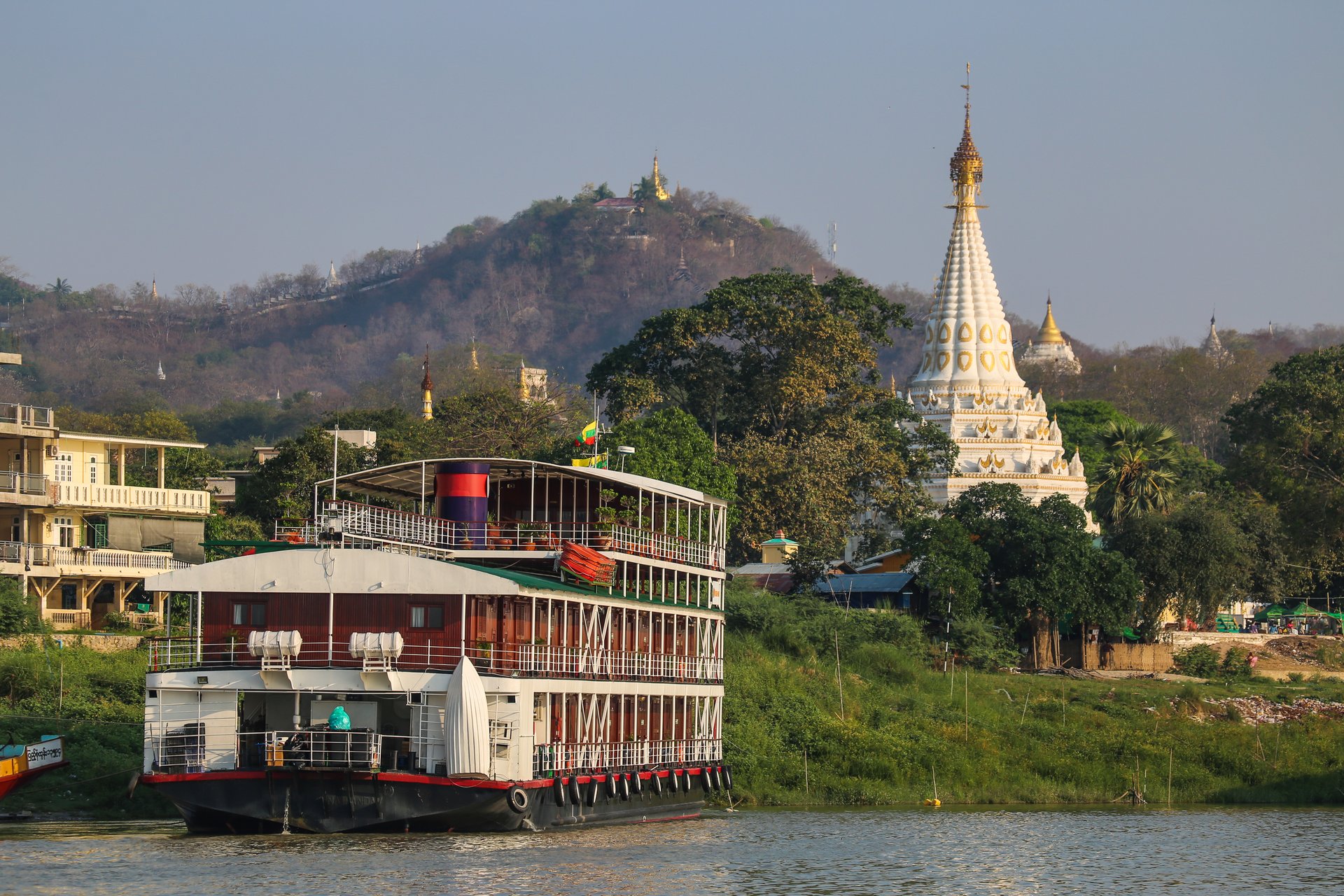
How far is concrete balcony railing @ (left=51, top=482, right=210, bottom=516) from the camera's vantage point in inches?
2023

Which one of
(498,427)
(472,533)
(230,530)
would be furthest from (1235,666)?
(472,533)

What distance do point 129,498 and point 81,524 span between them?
1.41 metres

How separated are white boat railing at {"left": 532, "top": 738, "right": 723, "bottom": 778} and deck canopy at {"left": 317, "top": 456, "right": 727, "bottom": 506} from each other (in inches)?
183

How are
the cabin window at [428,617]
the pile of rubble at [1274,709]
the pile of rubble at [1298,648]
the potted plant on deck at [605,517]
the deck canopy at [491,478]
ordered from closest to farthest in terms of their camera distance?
the cabin window at [428,617]
the potted plant on deck at [605,517]
the deck canopy at [491,478]
the pile of rubble at [1274,709]
the pile of rubble at [1298,648]

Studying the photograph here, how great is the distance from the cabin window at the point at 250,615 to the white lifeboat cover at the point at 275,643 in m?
1.11

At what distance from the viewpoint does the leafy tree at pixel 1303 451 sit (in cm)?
7388

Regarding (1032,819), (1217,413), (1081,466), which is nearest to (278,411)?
(1217,413)

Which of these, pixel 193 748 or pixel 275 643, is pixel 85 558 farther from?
pixel 275 643

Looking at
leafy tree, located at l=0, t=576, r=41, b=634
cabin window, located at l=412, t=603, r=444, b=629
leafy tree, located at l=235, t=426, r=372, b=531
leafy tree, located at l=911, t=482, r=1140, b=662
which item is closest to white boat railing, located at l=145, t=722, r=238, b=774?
cabin window, located at l=412, t=603, r=444, b=629

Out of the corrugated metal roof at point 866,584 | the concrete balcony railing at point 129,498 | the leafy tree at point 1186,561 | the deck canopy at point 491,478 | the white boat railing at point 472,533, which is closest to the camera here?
the white boat railing at point 472,533

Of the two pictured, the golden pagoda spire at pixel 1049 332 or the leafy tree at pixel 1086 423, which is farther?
the golden pagoda spire at pixel 1049 332

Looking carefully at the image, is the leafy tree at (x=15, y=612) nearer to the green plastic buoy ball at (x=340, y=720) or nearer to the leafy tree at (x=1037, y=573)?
the green plastic buoy ball at (x=340, y=720)

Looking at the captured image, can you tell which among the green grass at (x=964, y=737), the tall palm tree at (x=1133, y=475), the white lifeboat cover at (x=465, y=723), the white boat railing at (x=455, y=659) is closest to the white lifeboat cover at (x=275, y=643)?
the white boat railing at (x=455, y=659)

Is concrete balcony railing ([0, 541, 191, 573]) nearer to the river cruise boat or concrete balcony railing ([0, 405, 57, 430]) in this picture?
concrete balcony railing ([0, 405, 57, 430])
